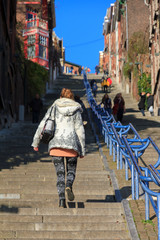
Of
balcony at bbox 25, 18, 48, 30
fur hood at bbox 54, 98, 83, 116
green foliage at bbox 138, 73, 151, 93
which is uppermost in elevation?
balcony at bbox 25, 18, 48, 30

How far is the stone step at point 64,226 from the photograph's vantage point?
17.5 feet

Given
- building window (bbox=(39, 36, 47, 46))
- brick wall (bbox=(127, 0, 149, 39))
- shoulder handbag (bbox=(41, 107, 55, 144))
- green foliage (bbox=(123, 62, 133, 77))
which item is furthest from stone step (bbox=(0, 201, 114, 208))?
brick wall (bbox=(127, 0, 149, 39))

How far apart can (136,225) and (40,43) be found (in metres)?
38.6

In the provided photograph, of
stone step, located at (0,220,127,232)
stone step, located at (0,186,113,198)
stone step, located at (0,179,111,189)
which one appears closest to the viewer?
stone step, located at (0,220,127,232)

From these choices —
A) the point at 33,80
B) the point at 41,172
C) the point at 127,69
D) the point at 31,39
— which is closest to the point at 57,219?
the point at 41,172

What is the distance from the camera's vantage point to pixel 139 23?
143ft

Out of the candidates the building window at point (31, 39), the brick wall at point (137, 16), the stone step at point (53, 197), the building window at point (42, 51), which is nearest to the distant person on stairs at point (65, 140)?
the stone step at point (53, 197)

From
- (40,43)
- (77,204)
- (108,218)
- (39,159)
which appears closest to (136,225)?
(108,218)

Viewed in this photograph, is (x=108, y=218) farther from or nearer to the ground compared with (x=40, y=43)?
nearer to the ground

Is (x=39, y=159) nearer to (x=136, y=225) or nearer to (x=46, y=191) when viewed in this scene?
(x=46, y=191)

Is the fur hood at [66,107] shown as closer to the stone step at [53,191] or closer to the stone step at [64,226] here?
the stone step at [64,226]

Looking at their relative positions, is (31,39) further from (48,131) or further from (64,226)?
(64,226)

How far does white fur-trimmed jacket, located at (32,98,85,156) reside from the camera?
596cm

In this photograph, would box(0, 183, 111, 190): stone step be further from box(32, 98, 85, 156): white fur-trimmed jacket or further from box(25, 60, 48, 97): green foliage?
box(25, 60, 48, 97): green foliage
